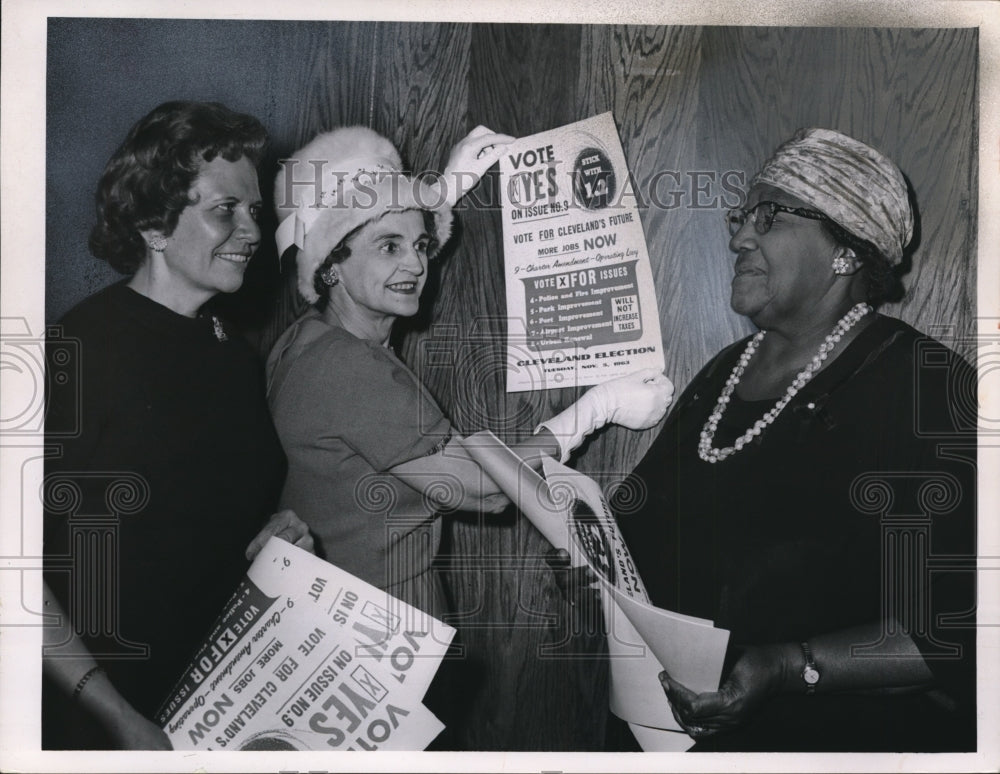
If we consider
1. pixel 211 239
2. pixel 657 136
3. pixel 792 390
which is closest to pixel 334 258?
pixel 211 239

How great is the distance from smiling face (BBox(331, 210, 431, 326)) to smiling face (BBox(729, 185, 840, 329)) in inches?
25.9

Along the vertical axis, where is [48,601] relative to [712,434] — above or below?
below

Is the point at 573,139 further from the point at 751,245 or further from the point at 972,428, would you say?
the point at 972,428

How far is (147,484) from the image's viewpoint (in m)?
1.92

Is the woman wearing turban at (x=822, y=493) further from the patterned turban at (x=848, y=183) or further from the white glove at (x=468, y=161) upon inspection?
the white glove at (x=468, y=161)

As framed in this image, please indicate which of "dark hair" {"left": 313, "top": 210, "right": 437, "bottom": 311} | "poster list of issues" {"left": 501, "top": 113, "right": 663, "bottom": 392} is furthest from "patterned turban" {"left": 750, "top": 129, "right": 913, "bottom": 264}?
"dark hair" {"left": 313, "top": 210, "right": 437, "bottom": 311}

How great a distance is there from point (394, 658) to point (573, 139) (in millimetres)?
1136

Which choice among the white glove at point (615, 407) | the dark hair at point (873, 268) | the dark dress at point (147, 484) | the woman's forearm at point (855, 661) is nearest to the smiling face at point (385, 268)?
the dark dress at point (147, 484)

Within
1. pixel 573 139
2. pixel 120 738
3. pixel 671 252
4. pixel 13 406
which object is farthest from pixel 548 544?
pixel 13 406

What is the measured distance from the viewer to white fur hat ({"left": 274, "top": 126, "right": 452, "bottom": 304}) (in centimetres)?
193

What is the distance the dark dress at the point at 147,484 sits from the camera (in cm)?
191

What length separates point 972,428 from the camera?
1.96 metres

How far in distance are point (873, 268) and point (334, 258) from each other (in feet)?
3.61

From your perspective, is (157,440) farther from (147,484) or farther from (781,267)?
(781,267)
